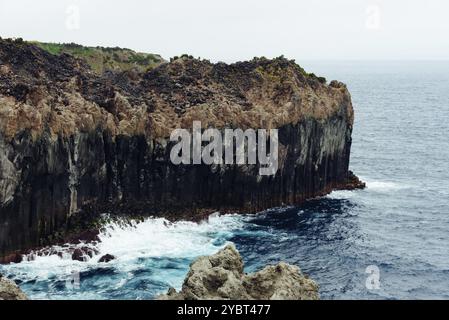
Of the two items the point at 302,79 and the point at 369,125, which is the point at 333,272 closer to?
the point at 302,79

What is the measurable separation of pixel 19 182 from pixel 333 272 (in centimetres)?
3711

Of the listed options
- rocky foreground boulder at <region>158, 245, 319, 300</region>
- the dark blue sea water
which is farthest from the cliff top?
rocky foreground boulder at <region>158, 245, 319, 300</region>

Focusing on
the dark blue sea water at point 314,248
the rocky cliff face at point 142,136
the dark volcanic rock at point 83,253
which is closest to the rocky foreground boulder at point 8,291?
the dark blue sea water at point 314,248

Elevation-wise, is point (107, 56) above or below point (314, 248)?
above

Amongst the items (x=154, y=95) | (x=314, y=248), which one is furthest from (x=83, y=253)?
(x=154, y=95)

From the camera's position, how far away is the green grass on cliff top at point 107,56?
141 meters

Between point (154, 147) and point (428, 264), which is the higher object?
point (154, 147)

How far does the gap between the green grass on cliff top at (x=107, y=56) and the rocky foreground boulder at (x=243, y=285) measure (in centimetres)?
10825

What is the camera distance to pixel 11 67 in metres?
79.6

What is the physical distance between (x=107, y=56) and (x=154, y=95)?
213 feet

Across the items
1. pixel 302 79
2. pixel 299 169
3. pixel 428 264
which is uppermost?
pixel 302 79

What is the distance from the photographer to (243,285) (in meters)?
35.6

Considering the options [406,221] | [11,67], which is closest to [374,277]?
[406,221]

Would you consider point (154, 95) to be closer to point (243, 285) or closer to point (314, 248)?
point (314, 248)
